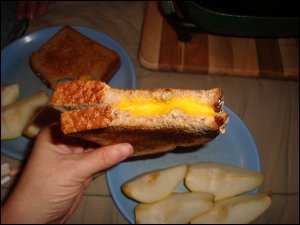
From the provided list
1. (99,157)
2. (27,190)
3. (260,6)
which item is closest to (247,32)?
(260,6)

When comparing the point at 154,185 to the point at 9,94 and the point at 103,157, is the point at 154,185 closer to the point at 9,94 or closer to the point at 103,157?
the point at 103,157

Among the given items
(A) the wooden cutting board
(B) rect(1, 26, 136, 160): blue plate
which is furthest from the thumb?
(A) the wooden cutting board

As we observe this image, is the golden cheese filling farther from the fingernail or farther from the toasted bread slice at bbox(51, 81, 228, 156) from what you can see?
the fingernail

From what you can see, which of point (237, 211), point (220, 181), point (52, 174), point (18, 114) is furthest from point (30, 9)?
point (237, 211)

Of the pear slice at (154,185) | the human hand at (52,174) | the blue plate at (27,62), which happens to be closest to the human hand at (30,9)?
the blue plate at (27,62)

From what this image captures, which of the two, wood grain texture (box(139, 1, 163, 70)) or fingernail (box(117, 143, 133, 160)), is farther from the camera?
wood grain texture (box(139, 1, 163, 70))

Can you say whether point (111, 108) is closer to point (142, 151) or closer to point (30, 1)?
point (142, 151)
